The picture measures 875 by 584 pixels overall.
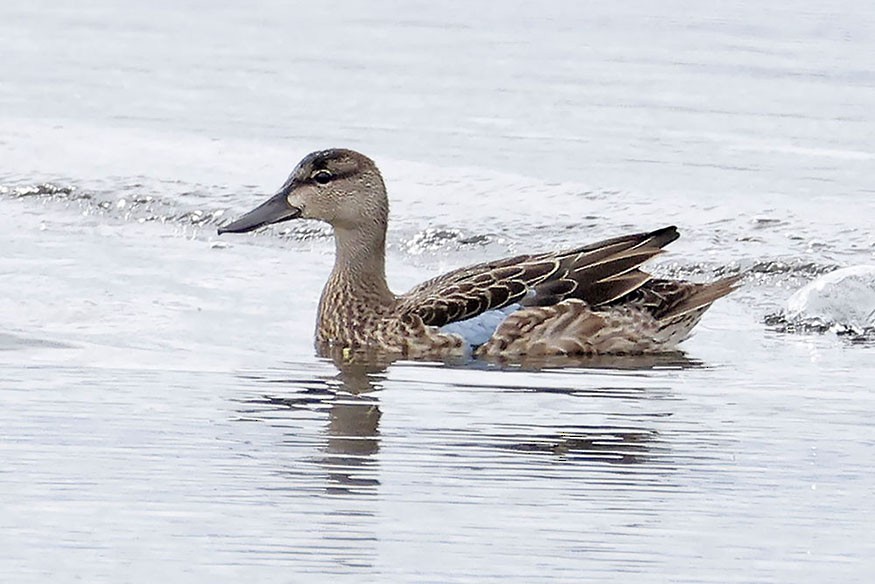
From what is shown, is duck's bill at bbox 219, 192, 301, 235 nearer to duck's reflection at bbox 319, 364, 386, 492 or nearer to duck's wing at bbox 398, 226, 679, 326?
duck's wing at bbox 398, 226, 679, 326

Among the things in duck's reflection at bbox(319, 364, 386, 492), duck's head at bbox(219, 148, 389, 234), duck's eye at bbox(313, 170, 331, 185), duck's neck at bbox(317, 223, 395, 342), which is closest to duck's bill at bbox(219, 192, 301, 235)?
duck's head at bbox(219, 148, 389, 234)

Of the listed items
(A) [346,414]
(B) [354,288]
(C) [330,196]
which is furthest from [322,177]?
(A) [346,414]

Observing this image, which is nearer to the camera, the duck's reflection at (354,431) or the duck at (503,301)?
the duck's reflection at (354,431)

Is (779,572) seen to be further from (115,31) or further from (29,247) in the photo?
(115,31)

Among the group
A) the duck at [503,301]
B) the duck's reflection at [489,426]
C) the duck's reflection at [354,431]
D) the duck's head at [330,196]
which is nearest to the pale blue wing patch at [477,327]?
the duck at [503,301]

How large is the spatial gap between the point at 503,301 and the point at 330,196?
115cm

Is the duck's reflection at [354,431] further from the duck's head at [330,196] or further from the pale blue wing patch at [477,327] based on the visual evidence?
the duck's head at [330,196]

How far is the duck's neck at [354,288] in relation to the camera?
1057 centimetres

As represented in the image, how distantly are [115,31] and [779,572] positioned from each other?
14920 millimetres

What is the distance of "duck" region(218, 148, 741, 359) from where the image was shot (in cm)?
1035

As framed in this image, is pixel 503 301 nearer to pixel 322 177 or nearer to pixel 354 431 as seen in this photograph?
pixel 322 177

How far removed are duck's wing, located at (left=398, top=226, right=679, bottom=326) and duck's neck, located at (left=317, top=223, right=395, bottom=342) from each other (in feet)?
0.54

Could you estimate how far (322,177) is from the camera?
11.1m

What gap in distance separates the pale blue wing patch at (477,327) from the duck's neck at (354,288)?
1.54 feet
